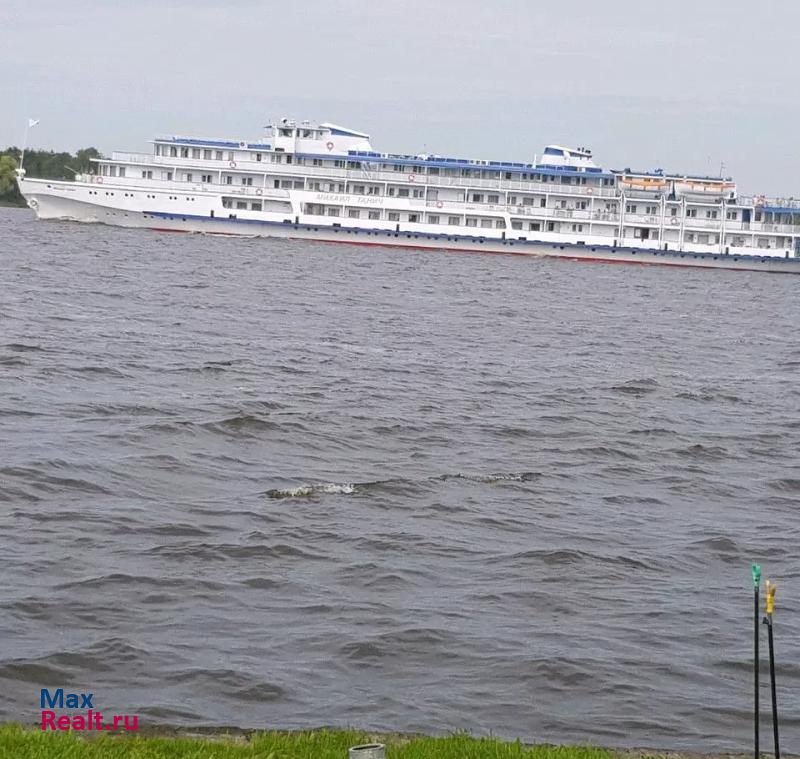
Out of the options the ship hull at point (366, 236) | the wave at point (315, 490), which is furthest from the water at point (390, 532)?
the ship hull at point (366, 236)

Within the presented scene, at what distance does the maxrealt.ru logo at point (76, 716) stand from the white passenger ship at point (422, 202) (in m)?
77.2

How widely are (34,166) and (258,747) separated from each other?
178 m

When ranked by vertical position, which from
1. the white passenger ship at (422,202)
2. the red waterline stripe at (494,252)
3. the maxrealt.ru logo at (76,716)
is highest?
the white passenger ship at (422,202)

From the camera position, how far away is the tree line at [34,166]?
15050cm

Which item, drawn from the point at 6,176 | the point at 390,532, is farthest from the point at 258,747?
the point at 6,176

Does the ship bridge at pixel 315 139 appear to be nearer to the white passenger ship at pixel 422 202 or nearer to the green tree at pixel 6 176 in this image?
the white passenger ship at pixel 422 202

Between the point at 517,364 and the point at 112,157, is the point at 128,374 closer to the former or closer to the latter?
the point at 517,364

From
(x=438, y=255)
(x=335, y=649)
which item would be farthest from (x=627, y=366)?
(x=438, y=255)

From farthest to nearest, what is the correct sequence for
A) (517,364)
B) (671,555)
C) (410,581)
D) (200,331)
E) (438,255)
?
(438,255)
(200,331)
(517,364)
(671,555)
(410,581)

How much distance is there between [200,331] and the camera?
31.6 meters

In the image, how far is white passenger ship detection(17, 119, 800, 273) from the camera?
8531cm

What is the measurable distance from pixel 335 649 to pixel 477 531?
13.0ft

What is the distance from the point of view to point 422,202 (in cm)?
8744

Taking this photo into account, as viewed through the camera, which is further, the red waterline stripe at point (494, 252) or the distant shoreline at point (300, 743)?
the red waterline stripe at point (494, 252)
